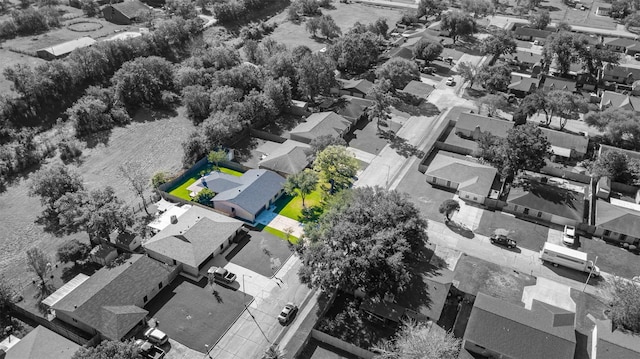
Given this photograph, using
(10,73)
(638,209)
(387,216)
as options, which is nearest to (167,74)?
(10,73)

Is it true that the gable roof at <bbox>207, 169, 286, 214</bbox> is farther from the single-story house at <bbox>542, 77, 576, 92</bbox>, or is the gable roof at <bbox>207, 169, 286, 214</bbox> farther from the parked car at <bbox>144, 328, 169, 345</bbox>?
the single-story house at <bbox>542, 77, 576, 92</bbox>

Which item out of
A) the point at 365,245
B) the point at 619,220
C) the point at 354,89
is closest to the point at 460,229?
the point at 365,245

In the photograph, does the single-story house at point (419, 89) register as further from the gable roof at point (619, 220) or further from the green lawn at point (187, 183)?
the gable roof at point (619, 220)

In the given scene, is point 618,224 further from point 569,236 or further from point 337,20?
point 337,20

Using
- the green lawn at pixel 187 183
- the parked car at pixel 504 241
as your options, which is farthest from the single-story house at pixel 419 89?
the parked car at pixel 504 241

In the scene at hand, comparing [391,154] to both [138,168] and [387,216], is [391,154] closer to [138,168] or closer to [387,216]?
[387,216]
